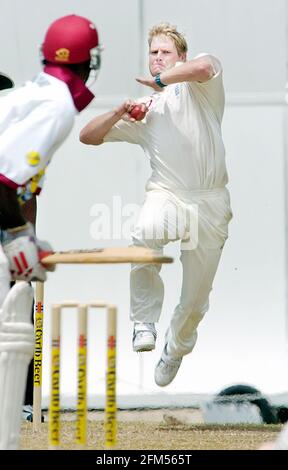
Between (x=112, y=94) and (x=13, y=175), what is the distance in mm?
2618

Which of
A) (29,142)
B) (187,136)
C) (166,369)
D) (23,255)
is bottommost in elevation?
(166,369)

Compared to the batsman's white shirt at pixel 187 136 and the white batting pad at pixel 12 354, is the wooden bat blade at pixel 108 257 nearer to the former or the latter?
the white batting pad at pixel 12 354

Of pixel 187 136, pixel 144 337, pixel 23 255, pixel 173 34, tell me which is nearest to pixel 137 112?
pixel 187 136

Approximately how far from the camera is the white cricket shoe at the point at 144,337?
5.36 m

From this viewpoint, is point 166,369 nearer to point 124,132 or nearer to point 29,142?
point 124,132

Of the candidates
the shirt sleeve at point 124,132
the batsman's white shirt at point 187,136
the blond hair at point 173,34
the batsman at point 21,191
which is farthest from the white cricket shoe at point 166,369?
the batsman at point 21,191

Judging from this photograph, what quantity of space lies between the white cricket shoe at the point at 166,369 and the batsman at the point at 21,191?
→ 71.1 inches

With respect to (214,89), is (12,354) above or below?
below

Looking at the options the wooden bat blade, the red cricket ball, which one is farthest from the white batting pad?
the red cricket ball

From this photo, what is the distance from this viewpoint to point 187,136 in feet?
17.8

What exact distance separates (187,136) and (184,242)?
0.43m

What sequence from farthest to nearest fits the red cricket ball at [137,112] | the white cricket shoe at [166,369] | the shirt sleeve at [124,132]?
the white cricket shoe at [166,369] → the shirt sleeve at [124,132] → the red cricket ball at [137,112]

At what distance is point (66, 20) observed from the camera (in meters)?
4.09
